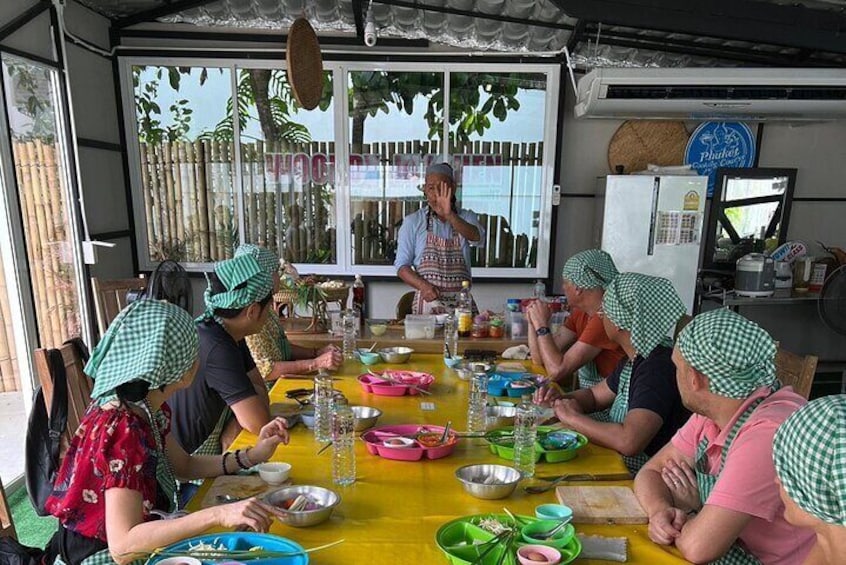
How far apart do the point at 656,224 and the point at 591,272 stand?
2.62m

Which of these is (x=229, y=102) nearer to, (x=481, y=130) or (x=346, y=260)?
(x=346, y=260)

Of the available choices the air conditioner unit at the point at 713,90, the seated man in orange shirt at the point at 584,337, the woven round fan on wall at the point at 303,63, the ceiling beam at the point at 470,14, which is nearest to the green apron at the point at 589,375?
the seated man in orange shirt at the point at 584,337

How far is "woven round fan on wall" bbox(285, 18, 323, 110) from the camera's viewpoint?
3.02 metres

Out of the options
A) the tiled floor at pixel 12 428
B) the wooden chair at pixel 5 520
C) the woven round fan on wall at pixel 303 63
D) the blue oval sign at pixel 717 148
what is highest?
the woven round fan on wall at pixel 303 63

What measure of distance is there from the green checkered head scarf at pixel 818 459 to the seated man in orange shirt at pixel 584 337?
1.53 meters

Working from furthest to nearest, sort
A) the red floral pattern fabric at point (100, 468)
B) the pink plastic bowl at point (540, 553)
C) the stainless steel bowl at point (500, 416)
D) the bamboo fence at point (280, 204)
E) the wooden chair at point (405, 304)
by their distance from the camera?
the bamboo fence at point (280, 204) → the wooden chair at point (405, 304) → the stainless steel bowl at point (500, 416) → the red floral pattern fabric at point (100, 468) → the pink plastic bowl at point (540, 553)

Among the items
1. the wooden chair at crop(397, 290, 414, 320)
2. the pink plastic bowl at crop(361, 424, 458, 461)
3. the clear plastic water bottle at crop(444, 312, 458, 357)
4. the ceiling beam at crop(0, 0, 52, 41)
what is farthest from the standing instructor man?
the ceiling beam at crop(0, 0, 52, 41)

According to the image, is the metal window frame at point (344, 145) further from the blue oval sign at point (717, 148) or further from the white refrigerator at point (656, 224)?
the blue oval sign at point (717, 148)

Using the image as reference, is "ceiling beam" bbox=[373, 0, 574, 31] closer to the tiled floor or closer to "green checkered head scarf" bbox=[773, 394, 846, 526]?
the tiled floor

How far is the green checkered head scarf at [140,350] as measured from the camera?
143cm

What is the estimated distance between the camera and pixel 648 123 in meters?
5.34

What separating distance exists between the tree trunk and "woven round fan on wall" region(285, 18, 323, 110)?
195 centimetres

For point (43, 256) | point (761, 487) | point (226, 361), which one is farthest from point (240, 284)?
point (43, 256)

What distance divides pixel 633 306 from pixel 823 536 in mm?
1186
